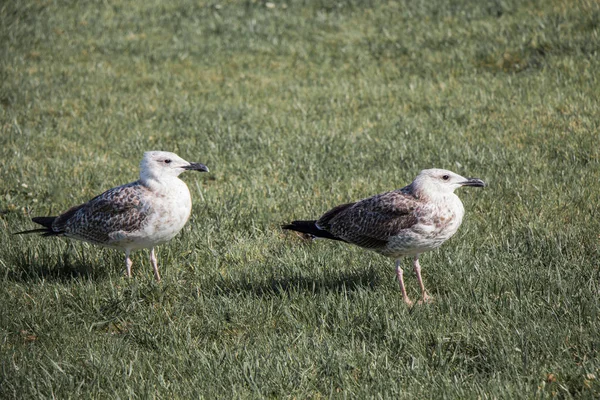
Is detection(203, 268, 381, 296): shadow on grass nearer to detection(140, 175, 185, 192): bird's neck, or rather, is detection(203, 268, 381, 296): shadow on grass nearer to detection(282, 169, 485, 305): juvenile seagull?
detection(282, 169, 485, 305): juvenile seagull

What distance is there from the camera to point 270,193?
7.92 metres

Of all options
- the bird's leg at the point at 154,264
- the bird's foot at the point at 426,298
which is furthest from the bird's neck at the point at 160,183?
the bird's foot at the point at 426,298

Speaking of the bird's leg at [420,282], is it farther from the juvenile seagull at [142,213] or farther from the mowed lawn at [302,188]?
the juvenile seagull at [142,213]

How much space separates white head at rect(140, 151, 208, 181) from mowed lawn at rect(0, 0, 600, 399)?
2.78 ft

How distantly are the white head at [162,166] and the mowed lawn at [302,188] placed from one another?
85 centimetres

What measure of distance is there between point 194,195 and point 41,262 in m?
2.12

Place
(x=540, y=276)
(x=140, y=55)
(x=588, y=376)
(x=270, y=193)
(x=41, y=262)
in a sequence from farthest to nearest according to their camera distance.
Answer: (x=140, y=55) → (x=270, y=193) → (x=41, y=262) → (x=540, y=276) → (x=588, y=376)

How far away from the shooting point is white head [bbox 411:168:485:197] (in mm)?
5570

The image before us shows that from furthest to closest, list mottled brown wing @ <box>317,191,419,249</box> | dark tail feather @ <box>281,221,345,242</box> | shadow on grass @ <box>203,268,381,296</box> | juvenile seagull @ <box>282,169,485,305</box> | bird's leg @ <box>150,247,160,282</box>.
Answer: bird's leg @ <box>150,247,160,282</box> → dark tail feather @ <box>281,221,345,242</box> → shadow on grass @ <box>203,268,381,296</box> → mottled brown wing @ <box>317,191,419,249</box> → juvenile seagull @ <box>282,169,485,305</box>

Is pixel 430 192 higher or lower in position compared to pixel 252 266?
higher

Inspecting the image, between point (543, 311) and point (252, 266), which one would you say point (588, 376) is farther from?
point (252, 266)

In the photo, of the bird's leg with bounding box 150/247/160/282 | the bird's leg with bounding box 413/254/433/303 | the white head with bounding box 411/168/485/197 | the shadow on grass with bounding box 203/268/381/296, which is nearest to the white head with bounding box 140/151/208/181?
the bird's leg with bounding box 150/247/160/282

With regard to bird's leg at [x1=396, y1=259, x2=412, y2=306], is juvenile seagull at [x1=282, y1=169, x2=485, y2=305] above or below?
above

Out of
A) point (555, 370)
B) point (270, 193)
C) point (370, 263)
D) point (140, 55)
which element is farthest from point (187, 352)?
point (140, 55)
